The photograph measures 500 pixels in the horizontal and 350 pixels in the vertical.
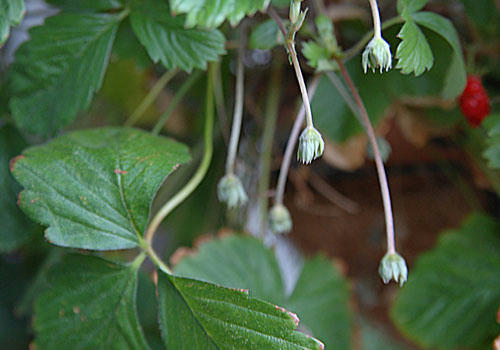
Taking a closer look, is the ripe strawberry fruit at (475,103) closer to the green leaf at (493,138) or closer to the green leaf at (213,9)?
the green leaf at (493,138)

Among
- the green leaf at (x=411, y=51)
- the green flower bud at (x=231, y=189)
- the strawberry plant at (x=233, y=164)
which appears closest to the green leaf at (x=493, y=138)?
the strawberry plant at (x=233, y=164)

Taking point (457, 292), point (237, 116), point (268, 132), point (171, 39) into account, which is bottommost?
point (457, 292)

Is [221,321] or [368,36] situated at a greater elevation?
[368,36]

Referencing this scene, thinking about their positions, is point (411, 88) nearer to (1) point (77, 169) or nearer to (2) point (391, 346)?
(1) point (77, 169)

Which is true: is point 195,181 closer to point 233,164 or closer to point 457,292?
point 233,164

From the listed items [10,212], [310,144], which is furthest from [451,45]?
[10,212]

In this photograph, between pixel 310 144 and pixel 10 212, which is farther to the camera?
pixel 10 212
